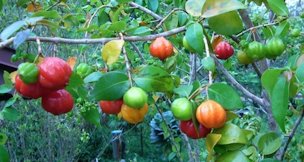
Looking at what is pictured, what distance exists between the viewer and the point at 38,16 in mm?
871

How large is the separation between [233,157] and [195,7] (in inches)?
12.0

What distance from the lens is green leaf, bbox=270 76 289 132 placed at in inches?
34.6

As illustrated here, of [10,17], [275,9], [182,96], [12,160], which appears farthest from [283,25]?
[12,160]

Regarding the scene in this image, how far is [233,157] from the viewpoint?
35.6 inches

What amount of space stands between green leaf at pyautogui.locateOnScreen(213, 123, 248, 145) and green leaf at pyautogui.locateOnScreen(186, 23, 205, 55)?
16cm

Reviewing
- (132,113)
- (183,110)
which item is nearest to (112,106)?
(132,113)

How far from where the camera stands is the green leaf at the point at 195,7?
0.94 metres

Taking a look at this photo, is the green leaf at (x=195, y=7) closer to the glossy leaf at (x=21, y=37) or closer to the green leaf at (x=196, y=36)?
the green leaf at (x=196, y=36)

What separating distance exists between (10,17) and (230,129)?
11.3 ft

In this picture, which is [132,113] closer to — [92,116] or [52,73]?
[52,73]

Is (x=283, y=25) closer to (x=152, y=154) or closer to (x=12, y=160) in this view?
(x=12, y=160)

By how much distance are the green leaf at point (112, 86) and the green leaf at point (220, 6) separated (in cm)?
20

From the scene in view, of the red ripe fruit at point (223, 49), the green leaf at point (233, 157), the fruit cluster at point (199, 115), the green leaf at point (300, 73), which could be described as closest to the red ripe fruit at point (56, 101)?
the fruit cluster at point (199, 115)

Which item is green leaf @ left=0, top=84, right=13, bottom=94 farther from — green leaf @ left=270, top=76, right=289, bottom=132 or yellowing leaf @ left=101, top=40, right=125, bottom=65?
green leaf @ left=270, top=76, right=289, bottom=132
